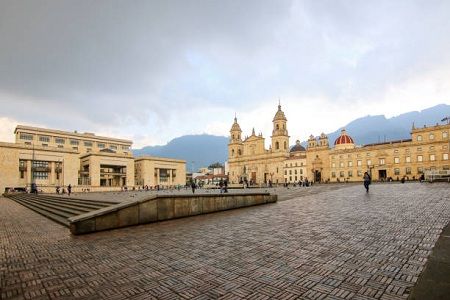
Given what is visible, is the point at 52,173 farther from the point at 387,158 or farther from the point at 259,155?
the point at 387,158

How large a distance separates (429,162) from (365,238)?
71812 millimetres

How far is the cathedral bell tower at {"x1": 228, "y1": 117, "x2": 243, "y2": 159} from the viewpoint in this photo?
10312 cm

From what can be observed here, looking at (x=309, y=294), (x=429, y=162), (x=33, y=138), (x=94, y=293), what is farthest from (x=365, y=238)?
(x=33, y=138)

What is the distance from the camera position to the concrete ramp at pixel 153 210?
30.0ft

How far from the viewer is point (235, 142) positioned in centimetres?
10331

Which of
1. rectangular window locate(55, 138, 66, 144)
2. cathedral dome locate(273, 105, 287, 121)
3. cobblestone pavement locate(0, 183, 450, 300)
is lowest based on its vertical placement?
cobblestone pavement locate(0, 183, 450, 300)

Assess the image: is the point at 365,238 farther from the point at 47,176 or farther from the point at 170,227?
the point at 47,176

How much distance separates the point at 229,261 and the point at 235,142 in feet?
322

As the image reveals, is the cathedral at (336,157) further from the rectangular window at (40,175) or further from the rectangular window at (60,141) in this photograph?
the rectangular window at (60,141)

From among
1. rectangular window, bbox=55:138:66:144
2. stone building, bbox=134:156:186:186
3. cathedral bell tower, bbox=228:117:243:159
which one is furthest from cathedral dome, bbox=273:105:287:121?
rectangular window, bbox=55:138:66:144

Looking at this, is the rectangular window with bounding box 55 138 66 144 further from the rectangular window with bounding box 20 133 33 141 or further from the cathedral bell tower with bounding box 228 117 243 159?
the cathedral bell tower with bounding box 228 117 243 159

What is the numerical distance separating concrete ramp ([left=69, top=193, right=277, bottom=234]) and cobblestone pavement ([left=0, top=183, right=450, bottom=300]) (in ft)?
2.31

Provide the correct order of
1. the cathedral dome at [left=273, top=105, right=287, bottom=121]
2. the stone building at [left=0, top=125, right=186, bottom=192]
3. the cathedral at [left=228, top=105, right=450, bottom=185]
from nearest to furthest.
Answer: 1. the stone building at [left=0, top=125, right=186, bottom=192]
2. the cathedral at [left=228, top=105, right=450, bottom=185]
3. the cathedral dome at [left=273, top=105, right=287, bottom=121]

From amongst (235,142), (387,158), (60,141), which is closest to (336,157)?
(387,158)
